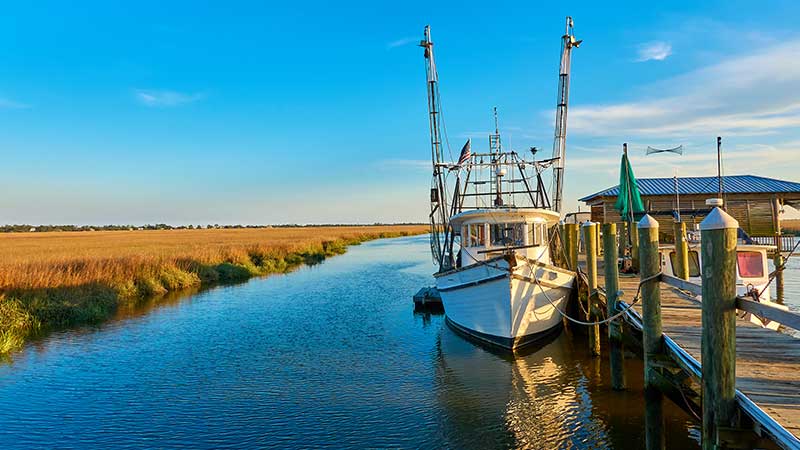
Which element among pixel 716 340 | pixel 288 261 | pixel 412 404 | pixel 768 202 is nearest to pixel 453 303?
pixel 412 404

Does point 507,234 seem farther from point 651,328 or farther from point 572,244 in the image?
point 651,328

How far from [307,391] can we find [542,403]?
198 inches

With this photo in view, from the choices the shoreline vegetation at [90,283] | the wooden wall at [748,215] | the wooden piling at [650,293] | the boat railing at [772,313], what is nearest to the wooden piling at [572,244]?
the wooden piling at [650,293]

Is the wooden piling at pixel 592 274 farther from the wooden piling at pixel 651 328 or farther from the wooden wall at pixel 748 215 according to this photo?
the wooden wall at pixel 748 215

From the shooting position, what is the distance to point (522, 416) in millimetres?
9750

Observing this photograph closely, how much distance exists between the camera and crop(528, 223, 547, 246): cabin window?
1608cm

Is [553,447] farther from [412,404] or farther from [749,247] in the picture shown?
[749,247]

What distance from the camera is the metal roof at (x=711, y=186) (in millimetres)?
24359

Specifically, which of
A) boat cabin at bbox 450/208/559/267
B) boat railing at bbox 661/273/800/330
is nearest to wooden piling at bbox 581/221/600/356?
boat cabin at bbox 450/208/559/267

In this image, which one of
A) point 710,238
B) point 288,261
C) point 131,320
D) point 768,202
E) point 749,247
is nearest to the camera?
point 710,238

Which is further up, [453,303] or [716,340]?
[716,340]

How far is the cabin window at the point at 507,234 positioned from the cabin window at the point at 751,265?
18.8 feet

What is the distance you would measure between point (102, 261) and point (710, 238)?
2808 cm

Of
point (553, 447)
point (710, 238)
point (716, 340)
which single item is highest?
point (710, 238)
